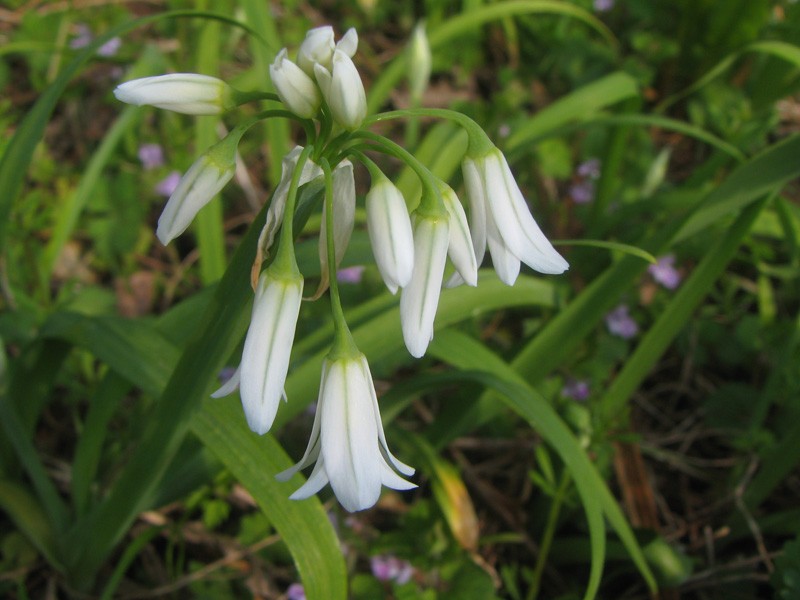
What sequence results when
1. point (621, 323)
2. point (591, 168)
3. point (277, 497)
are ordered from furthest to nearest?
point (591, 168), point (621, 323), point (277, 497)

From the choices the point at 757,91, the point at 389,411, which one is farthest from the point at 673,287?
the point at 389,411

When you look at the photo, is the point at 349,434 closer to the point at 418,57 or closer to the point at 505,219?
the point at 505,219

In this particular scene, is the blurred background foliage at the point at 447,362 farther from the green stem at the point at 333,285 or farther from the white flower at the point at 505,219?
the white flower at the point at 505,219

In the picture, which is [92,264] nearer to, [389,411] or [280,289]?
[389,411]

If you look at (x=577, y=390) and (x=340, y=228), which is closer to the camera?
(x=340, y=228)

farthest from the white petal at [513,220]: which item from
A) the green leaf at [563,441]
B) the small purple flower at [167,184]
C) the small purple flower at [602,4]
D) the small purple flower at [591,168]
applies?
the small purple flower at [602,4]

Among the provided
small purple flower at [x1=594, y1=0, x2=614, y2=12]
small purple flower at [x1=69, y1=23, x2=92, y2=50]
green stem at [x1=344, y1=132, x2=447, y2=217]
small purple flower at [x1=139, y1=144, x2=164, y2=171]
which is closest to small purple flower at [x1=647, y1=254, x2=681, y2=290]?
small purple flower at [x1=594, y1=0, x2=614, y2=12]

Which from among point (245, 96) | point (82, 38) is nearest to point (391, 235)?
point (245, 96)
